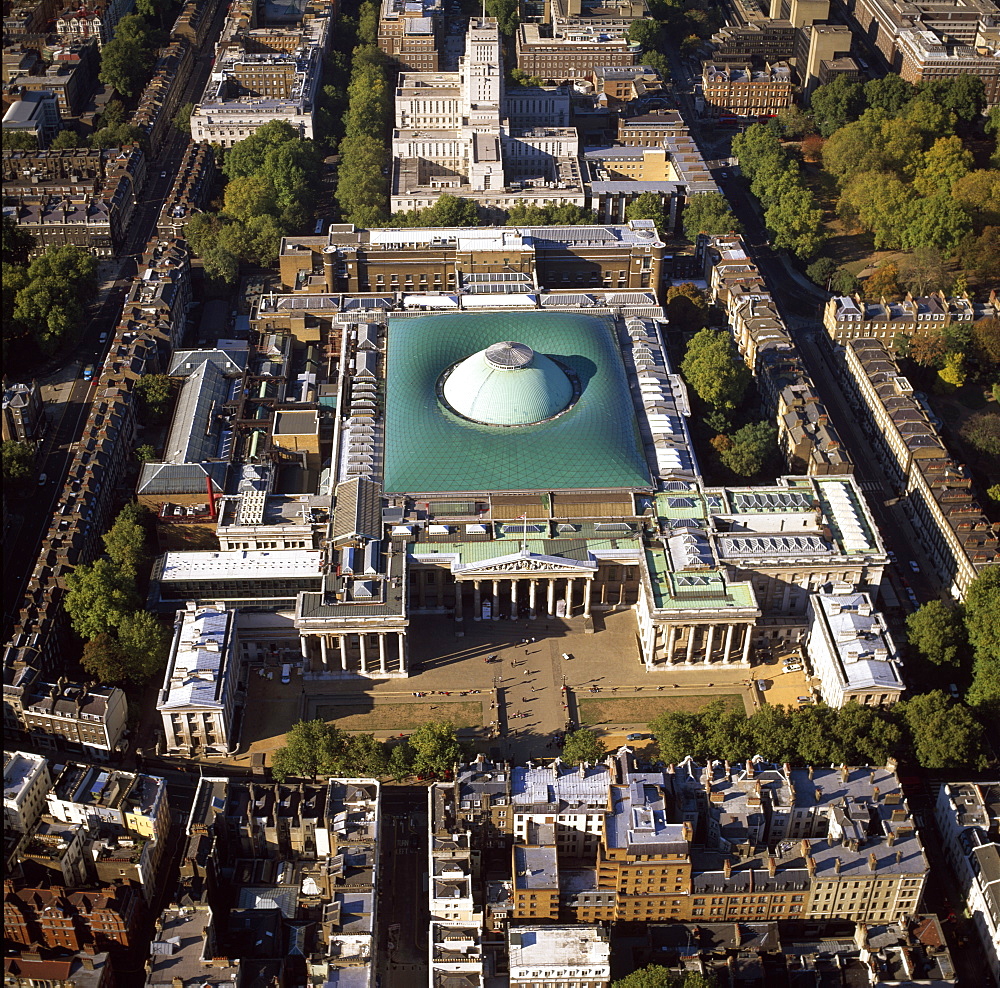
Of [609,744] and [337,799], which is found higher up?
[337,799]

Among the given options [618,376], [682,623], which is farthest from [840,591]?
[618,376]

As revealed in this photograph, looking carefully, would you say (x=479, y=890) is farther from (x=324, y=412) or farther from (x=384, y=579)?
(x=324, y=412)

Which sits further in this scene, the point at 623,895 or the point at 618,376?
the point at 618,376

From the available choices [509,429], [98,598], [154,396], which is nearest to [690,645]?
[509,429]

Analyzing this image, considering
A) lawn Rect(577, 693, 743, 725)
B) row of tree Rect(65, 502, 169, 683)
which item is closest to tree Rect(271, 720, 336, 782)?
row of tree Rect(65, 502, 169, 683)

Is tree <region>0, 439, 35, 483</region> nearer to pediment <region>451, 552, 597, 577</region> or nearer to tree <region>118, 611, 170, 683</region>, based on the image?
tree <region>118, 611, 170, 683</region>
